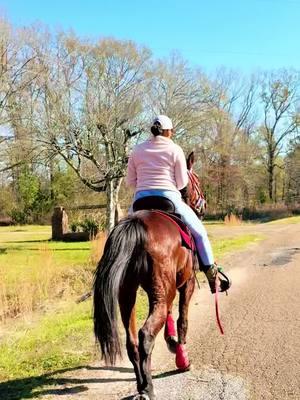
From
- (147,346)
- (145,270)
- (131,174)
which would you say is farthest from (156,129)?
(147,346)

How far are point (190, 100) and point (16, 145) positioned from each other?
8.67 m

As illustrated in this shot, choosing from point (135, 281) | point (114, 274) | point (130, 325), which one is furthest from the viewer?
point (130, 325)

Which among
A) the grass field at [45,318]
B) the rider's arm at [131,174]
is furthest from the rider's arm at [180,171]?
the grass field at [45,318]

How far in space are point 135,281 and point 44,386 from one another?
132 cm

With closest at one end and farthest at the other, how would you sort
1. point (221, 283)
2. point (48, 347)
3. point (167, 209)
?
point (167, 209) → point (221, 283) → point (48, 347)

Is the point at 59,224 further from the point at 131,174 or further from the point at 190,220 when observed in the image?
the point at 190,220

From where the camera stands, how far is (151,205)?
15.0 ft

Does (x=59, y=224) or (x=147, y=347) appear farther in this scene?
(x=59, y=224)

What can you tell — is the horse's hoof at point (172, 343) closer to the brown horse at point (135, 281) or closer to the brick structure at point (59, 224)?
the brown horse at point (135, 281)

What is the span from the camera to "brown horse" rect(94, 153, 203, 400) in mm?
3857

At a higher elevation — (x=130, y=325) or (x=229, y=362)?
(x=130, y=325)

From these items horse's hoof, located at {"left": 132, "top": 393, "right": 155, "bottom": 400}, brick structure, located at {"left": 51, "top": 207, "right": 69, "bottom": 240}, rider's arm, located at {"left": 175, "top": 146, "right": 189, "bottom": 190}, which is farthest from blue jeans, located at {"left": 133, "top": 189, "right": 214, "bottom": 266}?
brick structure, located at {"left": 51, "top": 207, "right": 69, "bottom": 240}

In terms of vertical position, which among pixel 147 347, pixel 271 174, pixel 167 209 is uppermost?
pixel 271 174

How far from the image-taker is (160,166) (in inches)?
181
